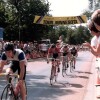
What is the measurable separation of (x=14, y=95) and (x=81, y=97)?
13.9 feet

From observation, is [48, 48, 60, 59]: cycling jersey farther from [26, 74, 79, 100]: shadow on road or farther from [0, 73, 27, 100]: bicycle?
[0, 73, 27, 100]: bicycle

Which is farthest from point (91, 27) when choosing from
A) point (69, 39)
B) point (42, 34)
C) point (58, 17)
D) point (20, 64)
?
point (69, 39)

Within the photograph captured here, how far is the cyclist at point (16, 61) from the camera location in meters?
7.52

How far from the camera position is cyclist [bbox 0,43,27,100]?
7.52 meters

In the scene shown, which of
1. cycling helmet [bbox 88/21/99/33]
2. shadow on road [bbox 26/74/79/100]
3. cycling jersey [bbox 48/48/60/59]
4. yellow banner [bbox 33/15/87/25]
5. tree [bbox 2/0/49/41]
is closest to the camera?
cycling helmet [bbox 88/21/99/33]

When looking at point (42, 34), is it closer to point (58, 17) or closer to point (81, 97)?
point (58, 17)

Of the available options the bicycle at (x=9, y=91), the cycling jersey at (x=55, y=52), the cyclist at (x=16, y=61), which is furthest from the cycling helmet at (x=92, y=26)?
the cycling jersey at (x=55, y=52)

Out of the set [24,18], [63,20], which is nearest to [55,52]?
[63,20]

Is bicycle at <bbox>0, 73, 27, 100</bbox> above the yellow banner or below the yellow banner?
below

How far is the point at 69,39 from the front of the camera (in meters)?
125

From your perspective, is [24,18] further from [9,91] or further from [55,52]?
[9,91]

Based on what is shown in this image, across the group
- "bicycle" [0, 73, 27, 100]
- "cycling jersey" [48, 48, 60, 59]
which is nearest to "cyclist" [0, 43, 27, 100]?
"bicycle" [0, 73, 27, 100]

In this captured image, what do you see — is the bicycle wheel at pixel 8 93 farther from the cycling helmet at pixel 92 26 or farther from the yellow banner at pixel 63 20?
the yellow banner at pixel 63 20

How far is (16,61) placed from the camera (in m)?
8.45
